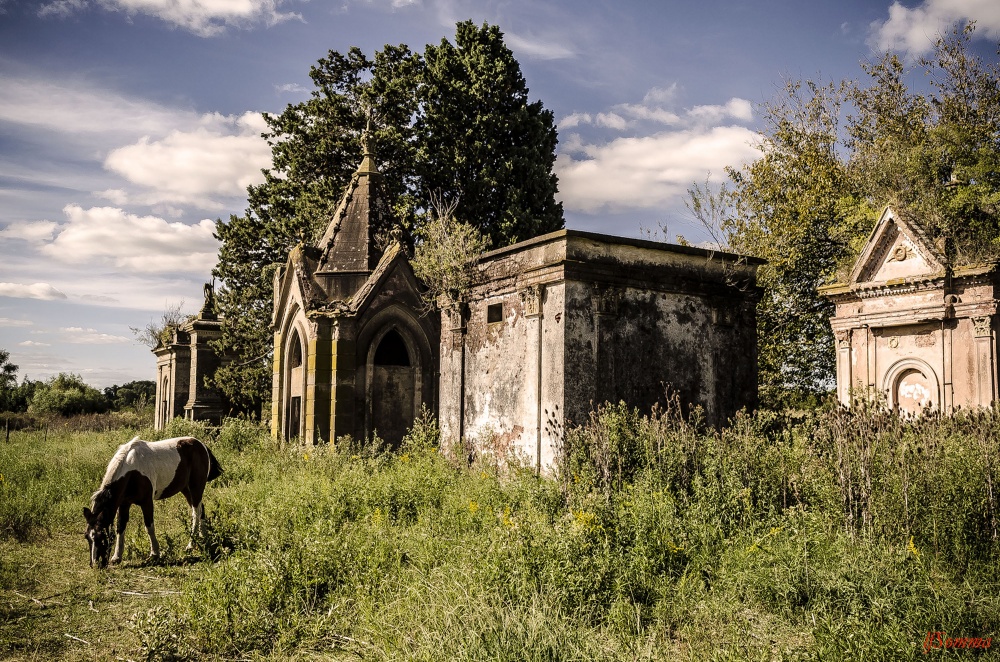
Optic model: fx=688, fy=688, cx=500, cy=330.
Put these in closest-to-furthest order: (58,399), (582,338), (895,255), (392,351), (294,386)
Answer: (582,338) < (895,255) < (392,351) < (294,386) < (58,399)

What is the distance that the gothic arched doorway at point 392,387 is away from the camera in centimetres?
1566

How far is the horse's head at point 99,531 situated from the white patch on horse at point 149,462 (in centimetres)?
22

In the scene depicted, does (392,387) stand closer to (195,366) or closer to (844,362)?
(844,362)

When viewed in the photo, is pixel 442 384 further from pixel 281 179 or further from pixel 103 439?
pixel 281 179

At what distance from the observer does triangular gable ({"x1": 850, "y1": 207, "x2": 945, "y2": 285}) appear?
45.8ft

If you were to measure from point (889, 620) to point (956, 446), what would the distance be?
10.8ft

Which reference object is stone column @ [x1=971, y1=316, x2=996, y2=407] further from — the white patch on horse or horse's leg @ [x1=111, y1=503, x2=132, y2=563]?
horse's leg @ [x1=111, y1=503, x2=132, y2=563]

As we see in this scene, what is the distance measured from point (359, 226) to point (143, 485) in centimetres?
1005

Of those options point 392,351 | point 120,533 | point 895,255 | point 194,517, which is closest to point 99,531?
point 120,533

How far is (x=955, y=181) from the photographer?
651 inches

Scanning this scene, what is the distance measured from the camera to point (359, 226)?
57.3ft

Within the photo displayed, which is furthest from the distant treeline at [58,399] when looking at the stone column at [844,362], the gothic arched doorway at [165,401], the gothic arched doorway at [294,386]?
the stone column at [844,362]

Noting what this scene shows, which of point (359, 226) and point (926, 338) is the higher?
point (359, 226)

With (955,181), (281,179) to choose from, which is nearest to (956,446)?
(955,181)
